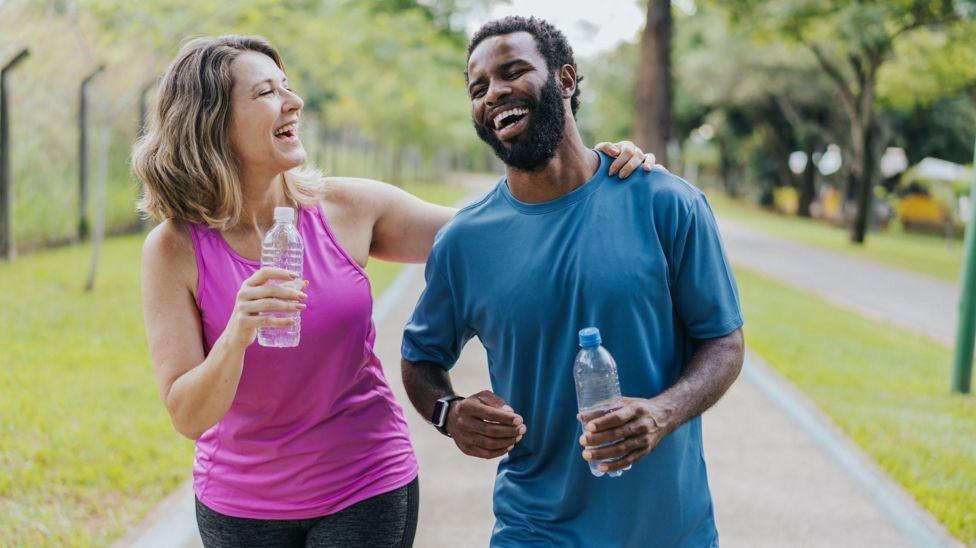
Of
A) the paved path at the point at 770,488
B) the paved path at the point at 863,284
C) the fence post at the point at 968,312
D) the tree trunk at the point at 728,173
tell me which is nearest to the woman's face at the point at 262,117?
the paved path at the point at 770,488

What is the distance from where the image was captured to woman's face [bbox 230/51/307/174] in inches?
110

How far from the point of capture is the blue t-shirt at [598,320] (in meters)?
2.54

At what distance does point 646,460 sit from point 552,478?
10.0 inches

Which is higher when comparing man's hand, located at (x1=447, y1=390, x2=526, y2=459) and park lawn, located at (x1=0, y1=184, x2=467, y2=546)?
man's hand, located at (x1=447, y1=390, x2=526, y2=459)

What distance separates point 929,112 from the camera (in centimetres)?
4353

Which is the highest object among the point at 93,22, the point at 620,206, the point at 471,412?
the point at 93,22

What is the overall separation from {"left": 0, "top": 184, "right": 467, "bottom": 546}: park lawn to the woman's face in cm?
248

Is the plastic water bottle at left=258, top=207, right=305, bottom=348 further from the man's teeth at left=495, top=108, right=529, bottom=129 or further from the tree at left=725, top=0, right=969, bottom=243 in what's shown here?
the tree at left=725, top=0, right=969, bottom=243

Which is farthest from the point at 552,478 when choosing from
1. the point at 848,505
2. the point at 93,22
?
the point at 93,22

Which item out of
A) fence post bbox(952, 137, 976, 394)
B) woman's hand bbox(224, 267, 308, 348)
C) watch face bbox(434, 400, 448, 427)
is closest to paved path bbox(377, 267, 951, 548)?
fence post bbox(952, 137, 976, 394)

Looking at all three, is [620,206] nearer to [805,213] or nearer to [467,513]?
[467,513]

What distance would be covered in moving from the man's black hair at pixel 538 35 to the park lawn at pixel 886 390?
3729 mm

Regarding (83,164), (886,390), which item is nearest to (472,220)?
(886,390)

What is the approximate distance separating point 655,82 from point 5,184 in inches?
390
